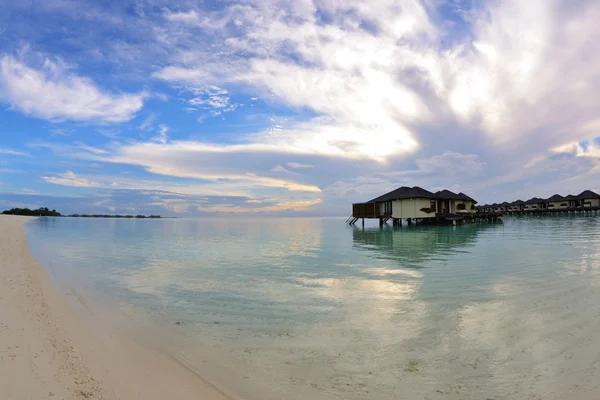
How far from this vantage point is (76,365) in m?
4.31

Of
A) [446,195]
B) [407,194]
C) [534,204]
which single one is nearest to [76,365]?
[407,194]

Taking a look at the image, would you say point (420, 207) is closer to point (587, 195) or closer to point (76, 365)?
point (76, 365)

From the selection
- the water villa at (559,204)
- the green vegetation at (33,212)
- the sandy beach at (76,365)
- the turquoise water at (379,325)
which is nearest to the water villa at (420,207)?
the water villa at (559,204)

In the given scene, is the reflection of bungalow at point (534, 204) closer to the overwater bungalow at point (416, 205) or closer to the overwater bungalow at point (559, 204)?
the overwater bungalow at point (559, 204)

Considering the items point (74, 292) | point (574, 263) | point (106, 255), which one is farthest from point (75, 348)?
point (574, 263)

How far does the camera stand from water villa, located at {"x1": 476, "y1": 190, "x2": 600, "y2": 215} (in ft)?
233

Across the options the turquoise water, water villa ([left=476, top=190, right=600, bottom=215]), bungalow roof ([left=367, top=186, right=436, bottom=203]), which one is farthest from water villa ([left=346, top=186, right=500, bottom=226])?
the turquoise water

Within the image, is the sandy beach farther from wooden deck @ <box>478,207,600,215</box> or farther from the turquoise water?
wooden deck @ <box>478,207,600,215</box>

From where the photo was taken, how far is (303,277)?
1158cm

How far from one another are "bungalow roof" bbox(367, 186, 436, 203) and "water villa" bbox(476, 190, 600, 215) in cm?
2654

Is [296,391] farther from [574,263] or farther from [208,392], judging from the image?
[574,263]

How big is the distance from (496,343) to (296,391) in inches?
149

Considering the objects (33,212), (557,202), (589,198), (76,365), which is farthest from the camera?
(33,212)

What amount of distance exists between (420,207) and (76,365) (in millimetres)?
43383
